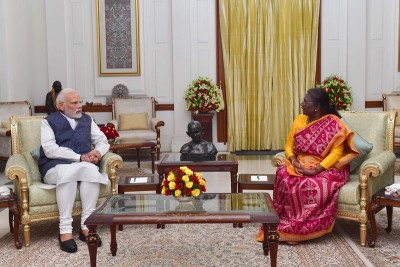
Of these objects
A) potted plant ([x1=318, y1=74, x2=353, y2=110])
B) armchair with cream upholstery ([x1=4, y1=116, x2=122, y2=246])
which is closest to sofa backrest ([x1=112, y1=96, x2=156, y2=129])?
potted plant ([x1=318, y1=74, x2=353, y2=110])

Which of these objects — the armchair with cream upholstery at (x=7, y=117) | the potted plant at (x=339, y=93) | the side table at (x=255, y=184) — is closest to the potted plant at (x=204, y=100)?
the potted plant at (x=339, y=93)

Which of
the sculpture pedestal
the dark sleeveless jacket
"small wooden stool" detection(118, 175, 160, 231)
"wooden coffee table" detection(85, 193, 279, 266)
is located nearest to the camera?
"wooden coffee table" detection(85, 193, 279, 266)

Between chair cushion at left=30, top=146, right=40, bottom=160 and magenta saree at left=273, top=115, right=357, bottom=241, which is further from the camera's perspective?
chair cushion at left=30, top=146, right=40, bottom=160

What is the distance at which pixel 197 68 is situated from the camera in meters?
9.77

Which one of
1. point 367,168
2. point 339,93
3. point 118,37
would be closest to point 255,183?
point 367,168

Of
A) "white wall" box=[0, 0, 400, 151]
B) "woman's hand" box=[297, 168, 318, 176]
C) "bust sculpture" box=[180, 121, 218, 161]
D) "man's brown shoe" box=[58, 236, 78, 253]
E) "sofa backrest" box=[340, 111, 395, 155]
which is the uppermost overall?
"white wall" box=[0, 0, 400, 151]

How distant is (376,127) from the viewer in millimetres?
4934

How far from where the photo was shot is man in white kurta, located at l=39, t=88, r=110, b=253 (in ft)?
14.4

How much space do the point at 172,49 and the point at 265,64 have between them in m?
1.71

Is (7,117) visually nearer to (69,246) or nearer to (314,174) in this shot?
(69,246)

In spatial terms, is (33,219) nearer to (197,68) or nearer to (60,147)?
(60,147)

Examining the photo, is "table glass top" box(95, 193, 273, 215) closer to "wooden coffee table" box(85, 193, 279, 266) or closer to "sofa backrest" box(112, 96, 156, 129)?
"wooden coffee table" box(85, 193, 279, 266)

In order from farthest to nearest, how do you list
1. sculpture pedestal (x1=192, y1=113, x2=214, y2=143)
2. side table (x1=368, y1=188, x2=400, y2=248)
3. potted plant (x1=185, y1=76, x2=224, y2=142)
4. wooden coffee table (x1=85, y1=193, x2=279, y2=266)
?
sculpture pedestal (x1=192, y1=113, x2=214, y2=143) < potted plant (x1=185, y1=76, x2=224, y2=142) < side table (x1=368, y1=188, x2=400, y2=248) < wooden coffee table (x1=85, y1=193, x2=279, y2=266)

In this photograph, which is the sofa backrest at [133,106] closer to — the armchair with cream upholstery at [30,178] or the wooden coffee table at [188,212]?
the armchair with cream upholstery at [30,178]
